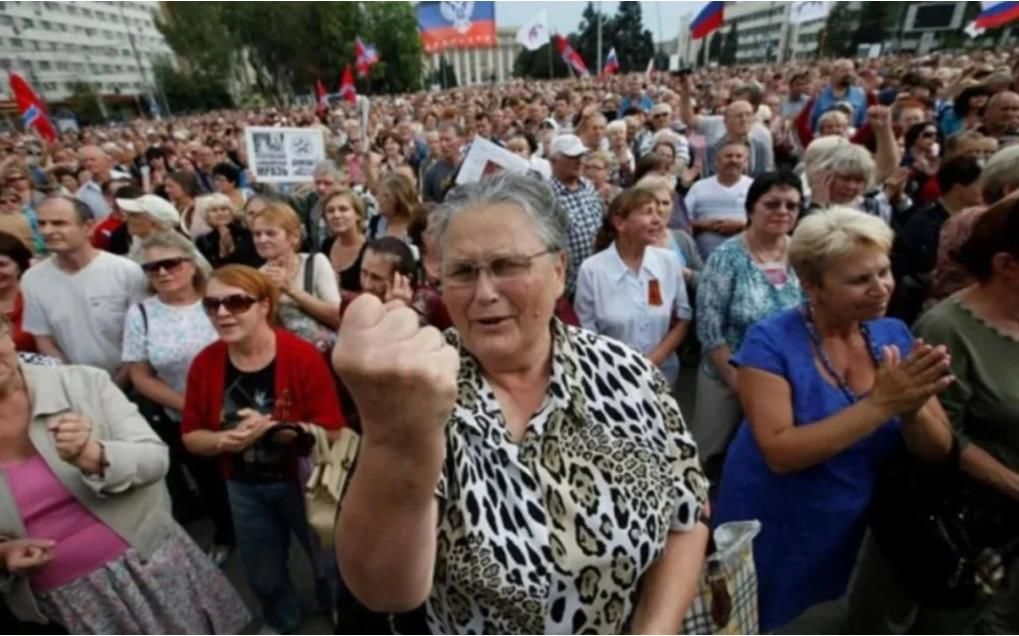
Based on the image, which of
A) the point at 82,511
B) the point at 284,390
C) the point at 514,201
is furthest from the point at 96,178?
the point at 514,201

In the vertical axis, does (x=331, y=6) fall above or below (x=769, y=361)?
above

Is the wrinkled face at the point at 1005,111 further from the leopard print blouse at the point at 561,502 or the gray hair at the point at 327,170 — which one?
the gray hair at the point at 327,170

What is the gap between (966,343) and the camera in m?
1.94

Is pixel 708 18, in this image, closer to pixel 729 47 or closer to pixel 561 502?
pixel 561 502

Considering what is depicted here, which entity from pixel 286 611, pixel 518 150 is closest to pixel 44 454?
pixel 286 611

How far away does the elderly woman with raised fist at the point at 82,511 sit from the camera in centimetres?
184

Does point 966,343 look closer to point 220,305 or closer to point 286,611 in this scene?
point 220,305

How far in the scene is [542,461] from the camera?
1.27 meters

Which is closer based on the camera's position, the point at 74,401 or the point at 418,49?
the point at 74,401

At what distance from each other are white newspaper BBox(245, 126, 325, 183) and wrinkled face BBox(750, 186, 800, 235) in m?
4.30

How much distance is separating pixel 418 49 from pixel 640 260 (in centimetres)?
6264

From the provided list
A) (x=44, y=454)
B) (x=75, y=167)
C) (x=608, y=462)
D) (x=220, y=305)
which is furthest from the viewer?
(x=75, y=167)

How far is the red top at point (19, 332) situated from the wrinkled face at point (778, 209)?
371cm

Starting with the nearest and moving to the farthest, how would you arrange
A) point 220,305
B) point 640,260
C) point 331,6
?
point 220,305 → point 640,260 → point 331,6
